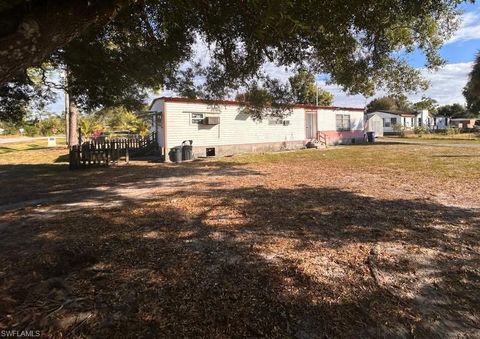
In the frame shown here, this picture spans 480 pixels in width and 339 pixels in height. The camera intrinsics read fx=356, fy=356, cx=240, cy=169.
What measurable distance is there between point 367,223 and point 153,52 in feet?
15.9

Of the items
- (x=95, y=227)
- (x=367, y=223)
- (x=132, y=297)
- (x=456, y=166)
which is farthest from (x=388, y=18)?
(x=456, y=166)

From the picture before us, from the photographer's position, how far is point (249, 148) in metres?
22.7

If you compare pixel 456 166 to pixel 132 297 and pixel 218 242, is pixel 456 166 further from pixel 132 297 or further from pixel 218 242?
pixel 132 297

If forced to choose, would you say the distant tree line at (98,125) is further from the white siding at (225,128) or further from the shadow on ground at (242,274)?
the shadow on ground at (242,274)

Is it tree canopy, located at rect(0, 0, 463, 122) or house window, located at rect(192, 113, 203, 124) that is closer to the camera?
tree canopy, located at rect(0, 0, 463, 122)

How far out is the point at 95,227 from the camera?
221 inches

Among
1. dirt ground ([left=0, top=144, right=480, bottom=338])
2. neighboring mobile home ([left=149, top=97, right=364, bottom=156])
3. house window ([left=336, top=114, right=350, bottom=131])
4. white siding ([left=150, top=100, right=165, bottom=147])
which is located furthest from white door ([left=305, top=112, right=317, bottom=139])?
dirt ground ([left=0, top=144, right=480, bottom=338])

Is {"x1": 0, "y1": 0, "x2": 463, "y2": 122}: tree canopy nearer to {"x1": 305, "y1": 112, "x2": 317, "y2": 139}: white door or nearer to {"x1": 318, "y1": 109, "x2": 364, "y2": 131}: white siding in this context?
{"x1": 305, "y1": 112, "x2": 317, "y2": 139}: white door

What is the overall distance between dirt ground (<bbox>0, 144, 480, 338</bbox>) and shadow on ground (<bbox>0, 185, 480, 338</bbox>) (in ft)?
0.05

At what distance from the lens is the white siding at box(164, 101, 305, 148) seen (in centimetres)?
1909

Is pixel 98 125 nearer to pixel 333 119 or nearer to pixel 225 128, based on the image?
pixel 225 128

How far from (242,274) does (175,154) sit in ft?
48.7

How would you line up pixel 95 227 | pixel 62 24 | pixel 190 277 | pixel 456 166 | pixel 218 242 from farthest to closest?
pixel 456 166
pixel 95 227
pixel 218 242
pixel 190 277
pixel 62 24

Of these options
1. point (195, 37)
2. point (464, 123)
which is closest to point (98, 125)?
point (195, 37)
